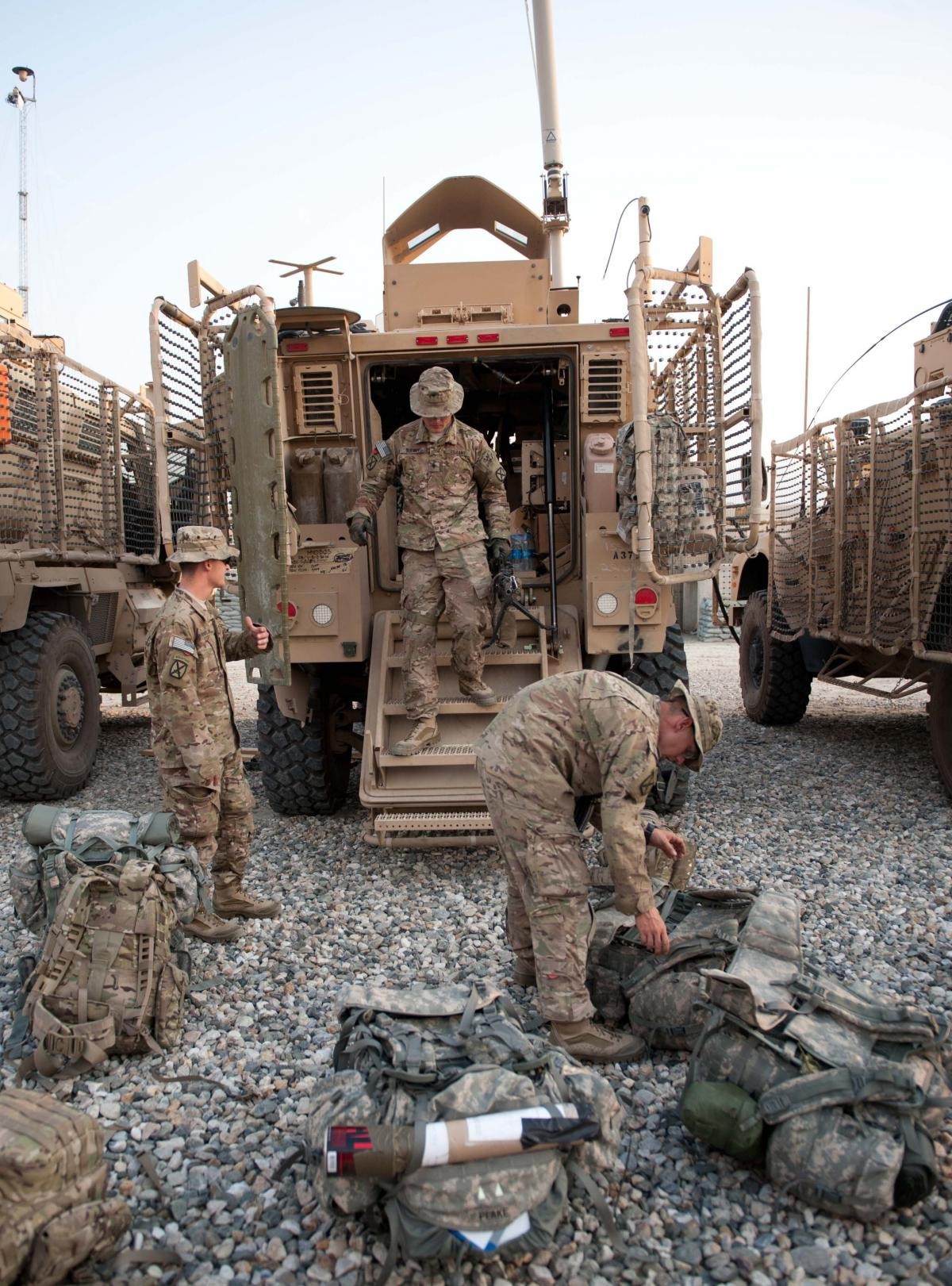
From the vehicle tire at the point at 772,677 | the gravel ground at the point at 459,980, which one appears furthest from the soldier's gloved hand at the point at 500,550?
the vehicle tire at the point at 772,677

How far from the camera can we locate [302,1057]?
2977 millimetres

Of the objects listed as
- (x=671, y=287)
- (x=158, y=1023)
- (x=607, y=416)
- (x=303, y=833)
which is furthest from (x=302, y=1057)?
(x=671, y=287)

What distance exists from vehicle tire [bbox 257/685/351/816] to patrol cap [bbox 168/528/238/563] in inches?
69.9

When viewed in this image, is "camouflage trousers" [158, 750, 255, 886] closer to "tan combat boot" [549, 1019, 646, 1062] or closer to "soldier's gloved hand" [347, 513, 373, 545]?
"soldier's gloved hand" [347, 513, 373, 545]

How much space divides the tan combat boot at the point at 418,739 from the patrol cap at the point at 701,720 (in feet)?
6.63

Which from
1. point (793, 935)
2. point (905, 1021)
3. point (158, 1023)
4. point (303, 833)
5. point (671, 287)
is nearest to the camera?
point (905, 1021)

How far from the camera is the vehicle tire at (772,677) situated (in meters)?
8.07

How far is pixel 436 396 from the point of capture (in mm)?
4809

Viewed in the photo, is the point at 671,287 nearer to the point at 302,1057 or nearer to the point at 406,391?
the point at 406,391

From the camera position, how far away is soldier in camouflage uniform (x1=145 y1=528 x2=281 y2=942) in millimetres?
3646

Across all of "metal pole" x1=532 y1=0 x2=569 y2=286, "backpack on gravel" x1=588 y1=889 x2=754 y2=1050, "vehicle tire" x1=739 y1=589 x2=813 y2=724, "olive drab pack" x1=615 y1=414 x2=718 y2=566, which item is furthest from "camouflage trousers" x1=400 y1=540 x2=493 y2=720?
"metal pole" x1=532 y1=0 x2=569 y2=286

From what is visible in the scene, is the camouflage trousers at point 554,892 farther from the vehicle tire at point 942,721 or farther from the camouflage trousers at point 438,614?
the vehicle tire at point 942,721

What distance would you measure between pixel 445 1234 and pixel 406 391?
4.93 m

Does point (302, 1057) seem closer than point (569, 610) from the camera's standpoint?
Yes
